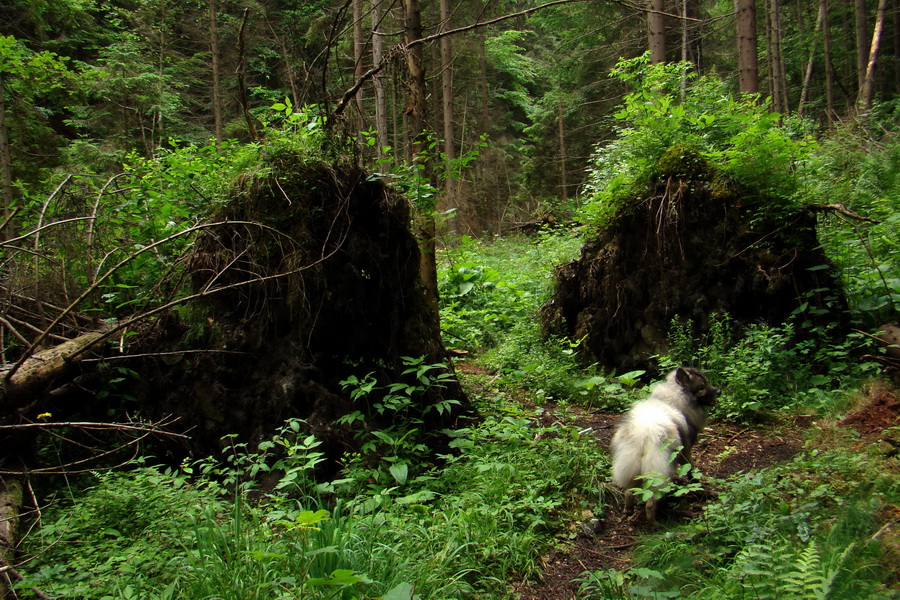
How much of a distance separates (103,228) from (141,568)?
13.6 ft

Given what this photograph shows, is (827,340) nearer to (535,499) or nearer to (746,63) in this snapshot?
(535,499)

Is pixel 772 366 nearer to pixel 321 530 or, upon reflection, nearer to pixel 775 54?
pixel 321 530

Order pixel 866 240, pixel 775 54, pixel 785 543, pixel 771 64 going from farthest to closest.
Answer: pixel 771 64, pixel 775 54, pixel 866 240, pixel 785 543

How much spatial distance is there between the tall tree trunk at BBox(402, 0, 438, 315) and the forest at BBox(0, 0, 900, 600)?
0.16 feet

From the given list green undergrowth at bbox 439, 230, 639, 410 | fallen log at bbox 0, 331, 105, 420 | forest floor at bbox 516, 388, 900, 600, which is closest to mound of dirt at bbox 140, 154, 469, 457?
fallen log at bbox 0, 331, 105, 420

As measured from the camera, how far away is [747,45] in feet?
33.9

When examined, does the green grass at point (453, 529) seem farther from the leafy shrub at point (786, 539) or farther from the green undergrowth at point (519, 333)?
the green undergrowth at point (519, 333)

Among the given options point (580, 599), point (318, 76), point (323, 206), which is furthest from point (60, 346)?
point (580, 599)

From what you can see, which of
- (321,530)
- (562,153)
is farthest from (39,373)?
(562,153)

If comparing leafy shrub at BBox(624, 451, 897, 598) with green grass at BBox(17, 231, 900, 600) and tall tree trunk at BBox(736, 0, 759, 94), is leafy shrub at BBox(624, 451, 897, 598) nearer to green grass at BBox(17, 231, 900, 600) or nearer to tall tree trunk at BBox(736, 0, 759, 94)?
green grass at BBox(17, 231, 900, 600)

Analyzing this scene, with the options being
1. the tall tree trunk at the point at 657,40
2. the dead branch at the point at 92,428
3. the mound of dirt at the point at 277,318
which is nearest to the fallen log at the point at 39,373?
the dead branch at the point at 92,428

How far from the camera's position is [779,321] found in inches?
241

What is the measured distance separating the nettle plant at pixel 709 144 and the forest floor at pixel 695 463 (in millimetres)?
2904

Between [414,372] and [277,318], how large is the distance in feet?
4.79
